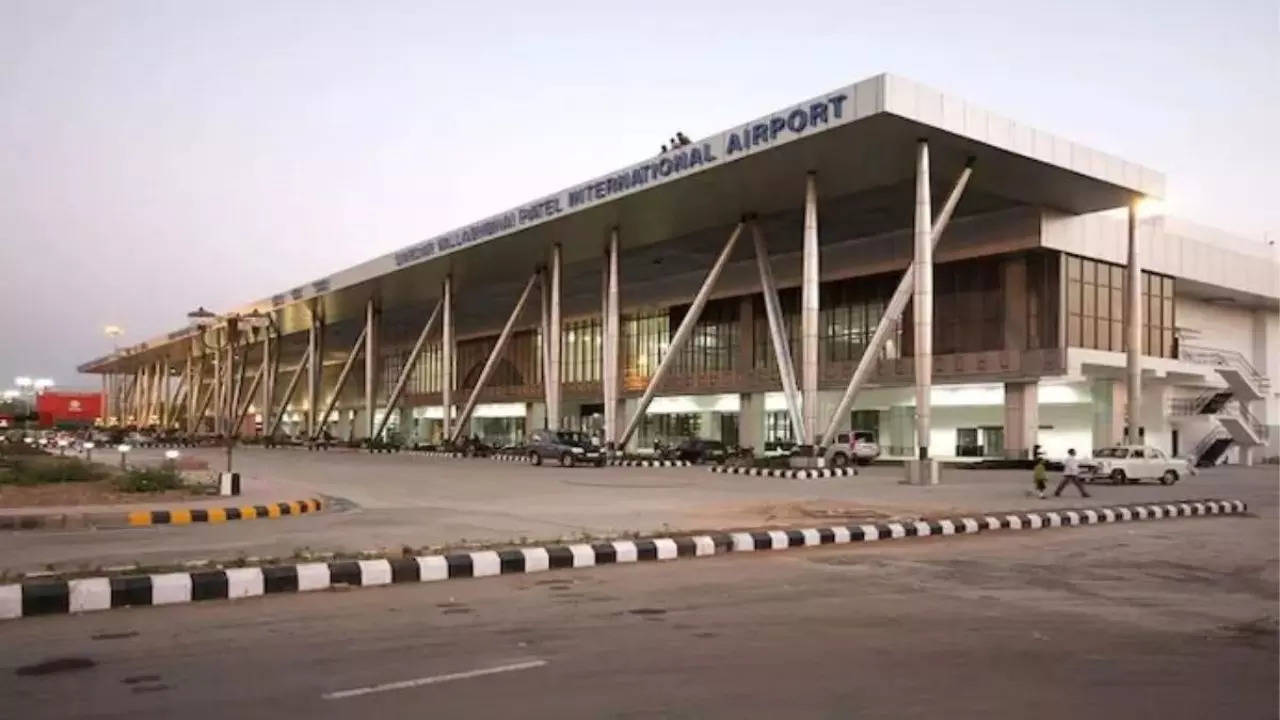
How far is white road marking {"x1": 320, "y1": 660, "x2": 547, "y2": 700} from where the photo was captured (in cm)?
591

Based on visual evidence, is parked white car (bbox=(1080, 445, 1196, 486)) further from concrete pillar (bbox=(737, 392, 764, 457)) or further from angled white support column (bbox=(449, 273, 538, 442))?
angled white support column (bbox=(449, 273, 538, 442))

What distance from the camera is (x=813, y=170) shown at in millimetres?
35312

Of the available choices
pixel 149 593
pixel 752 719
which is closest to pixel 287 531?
pixel 149 593

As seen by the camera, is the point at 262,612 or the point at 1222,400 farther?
the point at 1222,400

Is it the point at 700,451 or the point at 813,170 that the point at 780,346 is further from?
the point at 700,451

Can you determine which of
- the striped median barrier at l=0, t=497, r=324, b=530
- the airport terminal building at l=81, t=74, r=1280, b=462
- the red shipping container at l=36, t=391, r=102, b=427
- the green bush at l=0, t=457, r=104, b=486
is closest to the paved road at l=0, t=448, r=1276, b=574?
the striped median barrier at l=0, t=497, r=324, b=530

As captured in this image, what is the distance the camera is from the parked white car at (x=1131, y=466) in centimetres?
3150

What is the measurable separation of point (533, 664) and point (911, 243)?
42844 millimetres

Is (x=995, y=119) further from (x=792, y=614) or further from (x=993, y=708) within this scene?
(x=993, y=708)

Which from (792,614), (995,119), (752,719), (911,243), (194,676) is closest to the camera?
(752,719)

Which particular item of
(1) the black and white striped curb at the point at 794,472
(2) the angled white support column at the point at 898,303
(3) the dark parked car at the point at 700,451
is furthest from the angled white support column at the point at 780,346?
(3) the dark parked car at the point at 700,451

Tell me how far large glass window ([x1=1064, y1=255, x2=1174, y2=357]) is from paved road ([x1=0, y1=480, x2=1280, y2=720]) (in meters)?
35.2

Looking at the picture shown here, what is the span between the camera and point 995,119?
3206 cm

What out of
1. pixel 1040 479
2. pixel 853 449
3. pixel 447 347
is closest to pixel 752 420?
pixel 853 449
